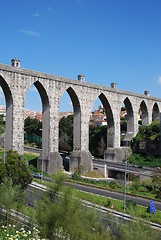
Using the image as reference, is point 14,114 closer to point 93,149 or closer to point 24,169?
point 24,169

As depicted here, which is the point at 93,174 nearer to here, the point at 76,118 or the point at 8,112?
the point at 76,118

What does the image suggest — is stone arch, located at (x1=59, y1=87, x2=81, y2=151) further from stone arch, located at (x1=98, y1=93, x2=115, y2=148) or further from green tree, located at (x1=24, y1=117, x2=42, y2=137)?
green tree, located at (x1=24, y1=117, x2=42, y2=137)

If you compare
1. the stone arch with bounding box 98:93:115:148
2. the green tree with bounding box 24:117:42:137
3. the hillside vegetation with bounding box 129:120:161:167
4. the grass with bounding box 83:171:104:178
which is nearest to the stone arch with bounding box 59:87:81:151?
the grass with bounding box 83:171:104:178

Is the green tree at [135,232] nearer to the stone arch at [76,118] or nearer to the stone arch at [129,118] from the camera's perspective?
the stone arch at [76,118]

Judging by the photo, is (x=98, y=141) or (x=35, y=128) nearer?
(x=98, y=141)

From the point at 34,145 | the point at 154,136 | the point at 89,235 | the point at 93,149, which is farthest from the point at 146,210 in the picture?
the point at 34,145

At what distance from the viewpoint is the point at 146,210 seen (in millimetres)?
20438

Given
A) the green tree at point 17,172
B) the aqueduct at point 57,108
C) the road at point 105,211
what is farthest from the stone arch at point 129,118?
the green tree at point 17,172

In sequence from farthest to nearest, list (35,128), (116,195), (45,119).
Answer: (35,128), (45,119), (116,195)

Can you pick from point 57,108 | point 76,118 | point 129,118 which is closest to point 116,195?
point 57,108

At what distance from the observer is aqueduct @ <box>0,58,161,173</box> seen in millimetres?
30281

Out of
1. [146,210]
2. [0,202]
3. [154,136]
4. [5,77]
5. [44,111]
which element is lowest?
[146,210]

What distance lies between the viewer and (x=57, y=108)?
3512 centimetres

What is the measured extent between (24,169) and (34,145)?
41401mm
